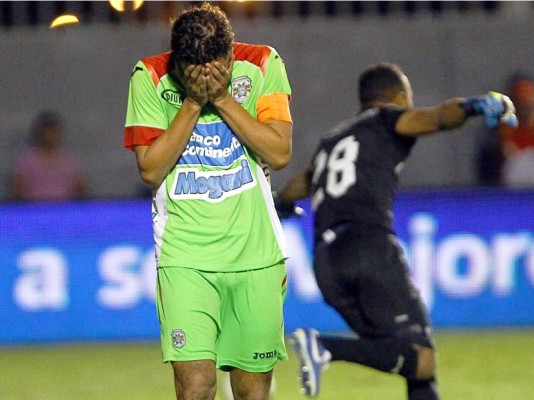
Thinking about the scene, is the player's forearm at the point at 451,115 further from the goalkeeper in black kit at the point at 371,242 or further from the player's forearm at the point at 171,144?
the player's forearm at the point at 171,144

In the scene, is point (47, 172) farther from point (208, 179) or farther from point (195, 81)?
point (195, 81)

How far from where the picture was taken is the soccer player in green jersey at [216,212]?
17.8ft

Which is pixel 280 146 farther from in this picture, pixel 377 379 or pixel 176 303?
pixel 377 379

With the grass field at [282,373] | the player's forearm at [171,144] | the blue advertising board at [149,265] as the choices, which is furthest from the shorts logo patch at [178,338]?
the blue advertising board at [149,265]

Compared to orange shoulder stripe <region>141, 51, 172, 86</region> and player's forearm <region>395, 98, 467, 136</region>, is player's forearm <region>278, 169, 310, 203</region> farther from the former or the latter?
orange shoulder stripe <region>141, 51, 172, 86</region>

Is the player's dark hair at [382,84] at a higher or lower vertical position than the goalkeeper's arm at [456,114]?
higher

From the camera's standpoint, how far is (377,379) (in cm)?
891

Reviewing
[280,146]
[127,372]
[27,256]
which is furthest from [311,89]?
[280,146]

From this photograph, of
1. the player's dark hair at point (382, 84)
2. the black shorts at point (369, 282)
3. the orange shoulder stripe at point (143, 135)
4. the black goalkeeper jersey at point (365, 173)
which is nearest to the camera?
the orange shoulder stripe at point (143, 135)

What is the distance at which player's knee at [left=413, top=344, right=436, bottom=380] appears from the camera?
6.40 m

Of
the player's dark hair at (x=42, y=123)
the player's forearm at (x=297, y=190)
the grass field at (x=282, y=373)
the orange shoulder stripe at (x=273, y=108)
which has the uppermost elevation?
the orange shoulder stripe at (x=273, y=108)

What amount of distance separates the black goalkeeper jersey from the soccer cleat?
71cm

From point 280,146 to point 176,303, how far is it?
0.80 meters

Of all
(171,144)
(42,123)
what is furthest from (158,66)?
(42,123)
